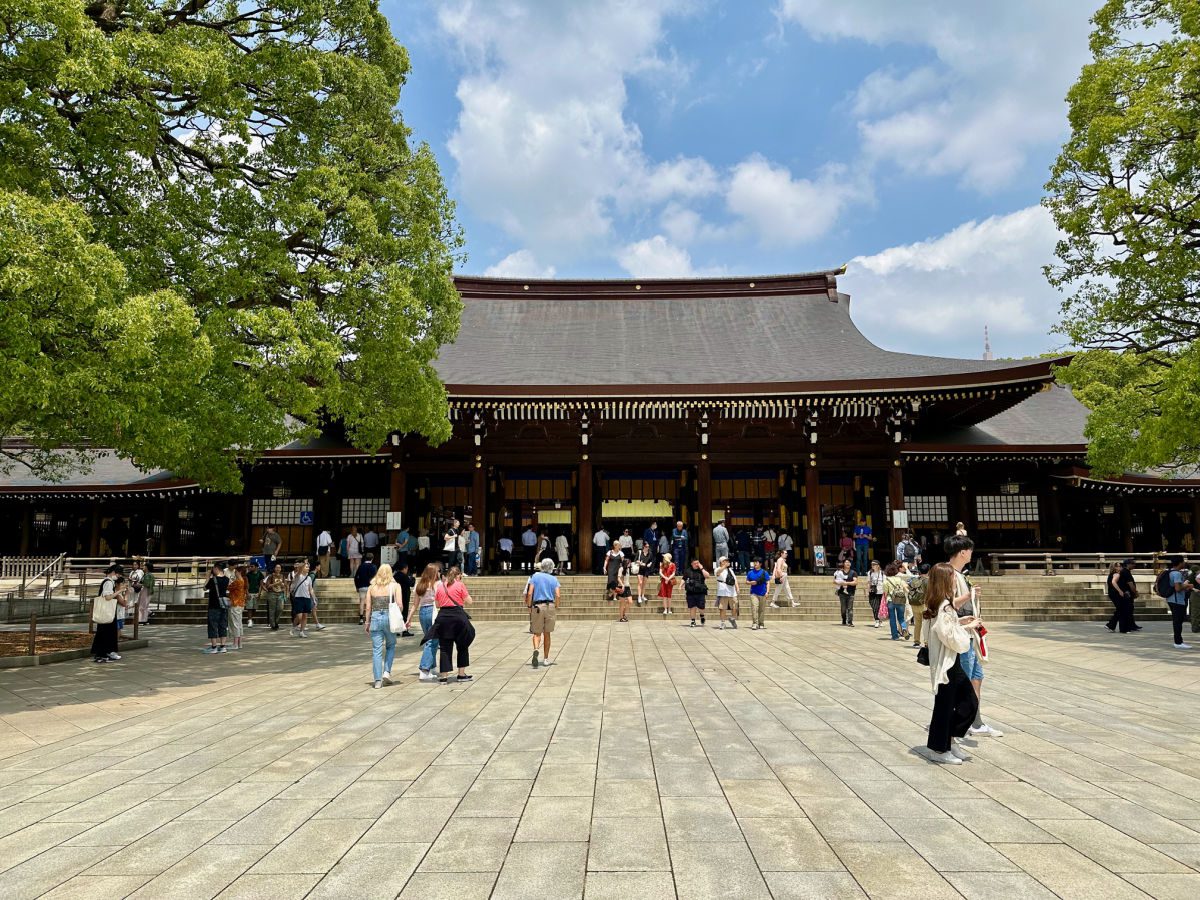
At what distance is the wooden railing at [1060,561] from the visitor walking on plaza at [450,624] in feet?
51.9

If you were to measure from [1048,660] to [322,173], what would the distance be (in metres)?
12.7

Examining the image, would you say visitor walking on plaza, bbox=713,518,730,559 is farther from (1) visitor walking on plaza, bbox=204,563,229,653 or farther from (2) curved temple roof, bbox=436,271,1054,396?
(1) visitor walking on plaza, bbox=204,563,229,653

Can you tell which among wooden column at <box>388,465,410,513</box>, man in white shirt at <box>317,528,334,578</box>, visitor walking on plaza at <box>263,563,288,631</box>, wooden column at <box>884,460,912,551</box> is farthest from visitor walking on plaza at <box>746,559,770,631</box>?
man in white shirt at <box>317,528,334,578</box>

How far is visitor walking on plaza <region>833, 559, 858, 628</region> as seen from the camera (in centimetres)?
1431

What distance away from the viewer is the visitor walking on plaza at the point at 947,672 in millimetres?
5121

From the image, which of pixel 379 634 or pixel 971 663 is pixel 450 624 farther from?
pixel 971 663

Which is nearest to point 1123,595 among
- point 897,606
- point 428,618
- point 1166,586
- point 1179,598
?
point 1166,586

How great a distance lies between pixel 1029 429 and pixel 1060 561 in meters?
4.35

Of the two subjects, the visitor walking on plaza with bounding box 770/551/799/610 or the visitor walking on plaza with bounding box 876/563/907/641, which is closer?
the visitor walking on plaza with bounding box 876/563/907/641

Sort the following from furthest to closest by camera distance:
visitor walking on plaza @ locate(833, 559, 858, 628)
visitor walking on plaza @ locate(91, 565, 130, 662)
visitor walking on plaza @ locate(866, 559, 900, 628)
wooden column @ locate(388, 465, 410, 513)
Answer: wooden column @ locate(388, 465, 410, 513), visitor walking on plaza @ locate(866, 559, 900, 628), visitor walking on plaza @ locate(833, 559, 858, 628), visitor walking on plaza @ locate(91, 565, 130, 662)

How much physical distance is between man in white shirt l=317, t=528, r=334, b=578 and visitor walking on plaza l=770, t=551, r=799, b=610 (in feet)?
39.3

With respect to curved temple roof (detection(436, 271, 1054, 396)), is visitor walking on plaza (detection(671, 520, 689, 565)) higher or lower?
lower

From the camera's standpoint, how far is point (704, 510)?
19.3 m

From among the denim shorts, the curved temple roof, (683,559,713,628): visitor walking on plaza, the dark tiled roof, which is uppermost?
the curved temple roof
